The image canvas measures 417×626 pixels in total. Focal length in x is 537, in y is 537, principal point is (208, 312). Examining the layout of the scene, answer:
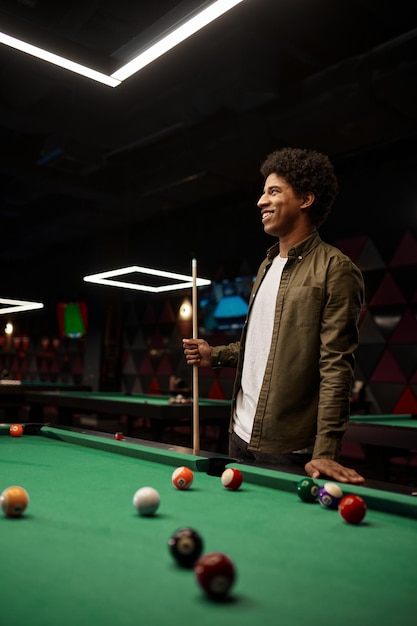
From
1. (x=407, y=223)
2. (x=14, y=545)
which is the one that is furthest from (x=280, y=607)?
(x=407, y=223)

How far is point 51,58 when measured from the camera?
2.60 m

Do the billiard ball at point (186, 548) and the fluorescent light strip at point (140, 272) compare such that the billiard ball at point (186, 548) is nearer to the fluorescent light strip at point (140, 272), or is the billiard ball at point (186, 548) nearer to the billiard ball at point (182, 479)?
the billiard ball at point (182, 479)

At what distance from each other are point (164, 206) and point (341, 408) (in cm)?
728

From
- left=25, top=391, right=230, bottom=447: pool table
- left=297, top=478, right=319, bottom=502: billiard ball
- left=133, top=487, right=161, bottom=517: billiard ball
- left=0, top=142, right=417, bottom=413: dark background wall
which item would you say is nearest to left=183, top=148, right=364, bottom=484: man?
left=297, top=478, right=319, bottom=502: billiard ball

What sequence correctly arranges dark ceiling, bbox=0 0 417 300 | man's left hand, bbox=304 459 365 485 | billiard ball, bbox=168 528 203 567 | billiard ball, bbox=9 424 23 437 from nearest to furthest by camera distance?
billiard ball, bbox=168 528 203 567 < man's left hand, bbox=304 459 365 485 < billiard ball, bbox=9 424 23 437 < dark ceiling, bbox=0 0 417 300

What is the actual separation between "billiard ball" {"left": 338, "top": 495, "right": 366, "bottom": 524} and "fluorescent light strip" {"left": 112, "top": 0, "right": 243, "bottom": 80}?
197cm

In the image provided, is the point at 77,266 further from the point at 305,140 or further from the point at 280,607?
the point at 280,607

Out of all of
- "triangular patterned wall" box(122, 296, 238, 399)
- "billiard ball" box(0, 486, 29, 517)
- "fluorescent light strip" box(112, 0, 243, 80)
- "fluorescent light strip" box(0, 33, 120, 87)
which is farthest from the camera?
"triangular patterned wall" box(122, 296, 238, 399)

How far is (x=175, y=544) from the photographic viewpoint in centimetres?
86

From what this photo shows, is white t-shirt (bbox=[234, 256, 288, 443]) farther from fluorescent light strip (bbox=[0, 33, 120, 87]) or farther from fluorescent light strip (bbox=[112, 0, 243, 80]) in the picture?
fluorescent light strip (bbox=[0, 33, 120, 87])

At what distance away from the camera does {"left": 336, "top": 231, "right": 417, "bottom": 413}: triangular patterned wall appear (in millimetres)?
6234

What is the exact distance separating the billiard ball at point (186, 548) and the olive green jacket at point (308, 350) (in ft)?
3.04

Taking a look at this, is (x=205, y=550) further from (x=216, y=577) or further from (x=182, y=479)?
(x=182, y=479)

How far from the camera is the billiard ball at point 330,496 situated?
4.25 feet
